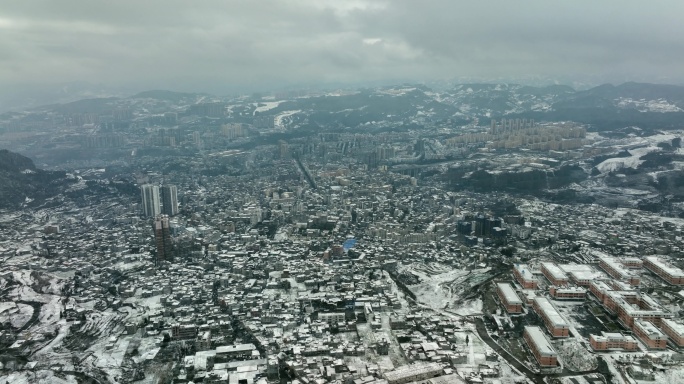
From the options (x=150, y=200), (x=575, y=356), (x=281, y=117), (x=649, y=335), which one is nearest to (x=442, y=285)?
(x=575, y=356)

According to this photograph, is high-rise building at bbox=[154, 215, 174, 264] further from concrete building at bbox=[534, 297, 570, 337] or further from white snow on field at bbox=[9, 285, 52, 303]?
concrete building at bbox=[534, 297, 570, 337]

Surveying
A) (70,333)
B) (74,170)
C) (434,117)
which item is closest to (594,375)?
(70,333)

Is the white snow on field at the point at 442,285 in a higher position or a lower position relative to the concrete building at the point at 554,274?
lower

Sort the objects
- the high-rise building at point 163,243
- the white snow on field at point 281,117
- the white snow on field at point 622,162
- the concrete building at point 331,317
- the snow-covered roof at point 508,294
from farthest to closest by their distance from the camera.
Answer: the white snow on field at point 281,117 → the white snow on field at point 622,162 → the high-rise building at point 163,243 → the snow-covered roof at point 508,294 → the concrete building at point 331,317

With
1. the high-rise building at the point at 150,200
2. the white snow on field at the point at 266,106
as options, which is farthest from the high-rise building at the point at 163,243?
the white snow on field at the point at 266,106

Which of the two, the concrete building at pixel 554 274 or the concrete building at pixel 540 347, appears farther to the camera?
the concrete building at pixel 554 274

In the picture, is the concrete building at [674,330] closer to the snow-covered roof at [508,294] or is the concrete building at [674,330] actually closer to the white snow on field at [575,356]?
the white snow on field at [575,356]

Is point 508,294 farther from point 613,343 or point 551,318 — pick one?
point 613,343
